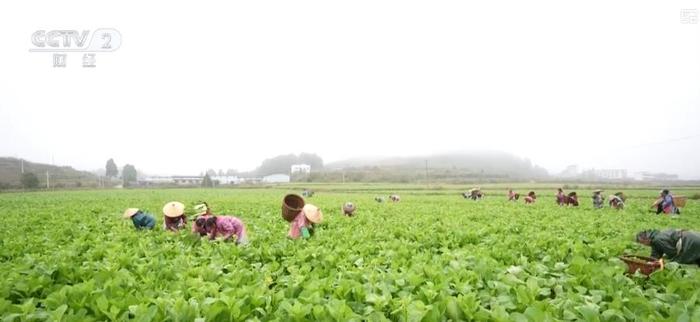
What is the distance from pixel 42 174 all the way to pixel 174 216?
40.4 metres

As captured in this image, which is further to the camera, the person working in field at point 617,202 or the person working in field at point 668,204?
the person working in field at point 617,202

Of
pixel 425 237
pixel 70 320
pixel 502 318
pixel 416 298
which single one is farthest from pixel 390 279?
pixel 425 237

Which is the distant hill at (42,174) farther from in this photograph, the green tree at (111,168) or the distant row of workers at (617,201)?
the distant row of workers at (617,201)

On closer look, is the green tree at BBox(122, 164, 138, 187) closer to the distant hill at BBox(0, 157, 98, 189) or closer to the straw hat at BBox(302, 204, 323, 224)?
the distant hill at BBox(0, 157, 98, 189)

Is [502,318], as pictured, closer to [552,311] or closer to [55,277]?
[552,311]

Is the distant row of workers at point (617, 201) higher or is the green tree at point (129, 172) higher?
the green tree at point (129, 172)

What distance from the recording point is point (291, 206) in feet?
28.2

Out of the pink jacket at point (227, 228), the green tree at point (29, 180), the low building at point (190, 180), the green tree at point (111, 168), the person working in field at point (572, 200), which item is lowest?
the person working in field at point (572, 200)

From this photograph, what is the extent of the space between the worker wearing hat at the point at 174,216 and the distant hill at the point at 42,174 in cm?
2364

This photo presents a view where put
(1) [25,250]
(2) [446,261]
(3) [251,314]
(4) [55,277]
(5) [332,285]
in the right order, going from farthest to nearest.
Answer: (1) [25,250] → (2) [446,261] → (4) [55,277] → (5) [332,285] → (3) [251,314]

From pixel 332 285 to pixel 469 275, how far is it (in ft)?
5.01

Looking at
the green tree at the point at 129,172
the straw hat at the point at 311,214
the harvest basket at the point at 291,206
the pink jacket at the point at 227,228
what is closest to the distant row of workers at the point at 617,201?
the straw hat at the point at 311,214

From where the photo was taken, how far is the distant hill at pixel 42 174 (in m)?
27.8

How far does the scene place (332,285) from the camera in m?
3.89
